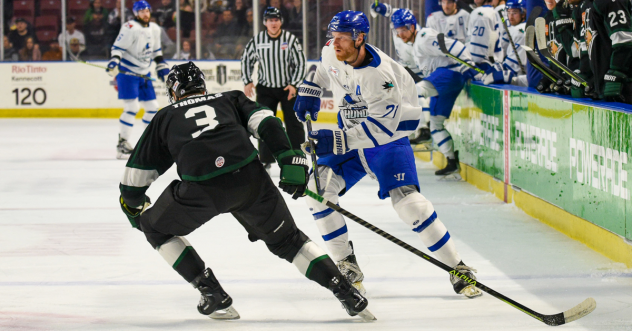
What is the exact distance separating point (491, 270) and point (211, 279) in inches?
55.3

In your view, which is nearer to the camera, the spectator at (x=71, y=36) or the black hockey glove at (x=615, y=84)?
the black hockey glove at (x=615, y=84)

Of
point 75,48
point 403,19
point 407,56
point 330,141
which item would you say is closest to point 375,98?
point 330,141

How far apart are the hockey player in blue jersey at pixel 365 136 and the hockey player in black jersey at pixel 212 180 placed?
0.34 m

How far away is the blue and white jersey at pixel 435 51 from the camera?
636 centimetres

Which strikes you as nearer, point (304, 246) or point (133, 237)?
point (304, 246)

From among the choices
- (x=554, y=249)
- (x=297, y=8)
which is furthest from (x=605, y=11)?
(x=297, y=8)

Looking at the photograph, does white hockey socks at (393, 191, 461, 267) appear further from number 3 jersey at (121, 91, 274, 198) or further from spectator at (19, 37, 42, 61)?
spectator at (19, 37, 42, 61)

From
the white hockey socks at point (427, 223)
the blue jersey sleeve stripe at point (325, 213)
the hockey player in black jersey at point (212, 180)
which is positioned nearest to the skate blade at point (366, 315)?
the hockey player in black jersey at point (212, 180)

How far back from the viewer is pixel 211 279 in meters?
2.98

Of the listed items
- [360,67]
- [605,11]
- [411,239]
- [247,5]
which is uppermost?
[247,5]

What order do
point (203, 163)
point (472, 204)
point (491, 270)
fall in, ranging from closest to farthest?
point (203, 163), point (491, 270), point (472, 204)

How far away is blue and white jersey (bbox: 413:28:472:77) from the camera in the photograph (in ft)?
20.9

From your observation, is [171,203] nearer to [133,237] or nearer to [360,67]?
[360,67]

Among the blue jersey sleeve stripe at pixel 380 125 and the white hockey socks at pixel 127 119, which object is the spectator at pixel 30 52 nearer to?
the white hockey socks at pixel 127 119
